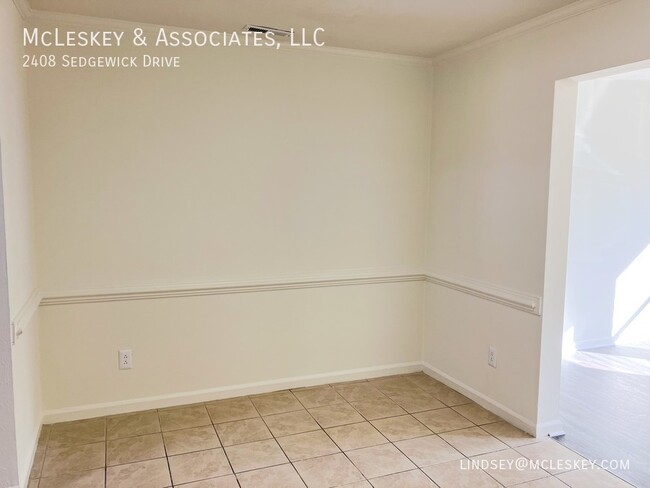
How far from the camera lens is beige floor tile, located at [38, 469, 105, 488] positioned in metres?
2.32

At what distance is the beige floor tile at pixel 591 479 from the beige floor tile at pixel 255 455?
1349 millimetres

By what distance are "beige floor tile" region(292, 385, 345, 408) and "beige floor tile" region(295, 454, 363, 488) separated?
64 centimetres

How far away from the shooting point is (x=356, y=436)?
282 centimetres

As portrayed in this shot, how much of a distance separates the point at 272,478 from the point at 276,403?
0.84 meters

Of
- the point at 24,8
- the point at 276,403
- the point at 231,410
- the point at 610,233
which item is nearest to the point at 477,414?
the point at 276,403

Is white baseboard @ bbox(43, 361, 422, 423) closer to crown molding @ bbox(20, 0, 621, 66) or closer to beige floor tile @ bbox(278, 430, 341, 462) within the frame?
beige floor tile @ bbox(278, 430, 341, 462)

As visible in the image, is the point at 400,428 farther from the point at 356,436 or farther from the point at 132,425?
the point at 132,425

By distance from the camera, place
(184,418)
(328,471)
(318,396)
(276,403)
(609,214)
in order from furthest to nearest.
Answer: (609,214) < (318,396) < (276,403) < (184,418) < (328,471)

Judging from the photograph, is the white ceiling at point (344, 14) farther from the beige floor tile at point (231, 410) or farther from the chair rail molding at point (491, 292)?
the beige floor tile at point (231, 410)

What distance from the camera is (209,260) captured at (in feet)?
10.4

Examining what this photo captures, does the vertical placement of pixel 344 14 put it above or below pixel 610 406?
above

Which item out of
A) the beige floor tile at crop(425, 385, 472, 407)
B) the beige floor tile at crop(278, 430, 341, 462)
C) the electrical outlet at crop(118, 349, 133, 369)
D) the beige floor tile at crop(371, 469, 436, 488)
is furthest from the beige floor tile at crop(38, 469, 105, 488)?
the beige floor tile at crop(425, 385, 472, 407)

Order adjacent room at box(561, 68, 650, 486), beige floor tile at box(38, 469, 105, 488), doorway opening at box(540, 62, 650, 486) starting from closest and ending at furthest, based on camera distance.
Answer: beige floor tile at box(38, 469, 105, 488)
doorway opening at box(540, 62, 650, 486)
adjacent room at box(561, 68, 650, 486)

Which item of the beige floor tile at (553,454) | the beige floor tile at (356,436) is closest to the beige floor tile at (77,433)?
the beige floor tile at (356,436)
